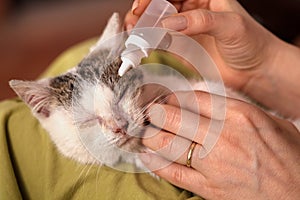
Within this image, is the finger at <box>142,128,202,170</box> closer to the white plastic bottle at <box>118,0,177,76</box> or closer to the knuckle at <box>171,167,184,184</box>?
the knuckle at <box>171,167,184,184</box>

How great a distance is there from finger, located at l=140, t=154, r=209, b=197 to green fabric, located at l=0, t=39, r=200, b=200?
5 centimetres

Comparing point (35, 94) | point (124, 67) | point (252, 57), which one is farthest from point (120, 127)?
point (252, 57)

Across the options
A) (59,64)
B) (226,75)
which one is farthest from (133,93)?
(59,64)

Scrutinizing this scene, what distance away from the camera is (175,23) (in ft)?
3.05

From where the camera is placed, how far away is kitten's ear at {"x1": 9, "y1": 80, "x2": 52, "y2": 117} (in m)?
1.02

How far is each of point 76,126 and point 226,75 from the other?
439 millimetres

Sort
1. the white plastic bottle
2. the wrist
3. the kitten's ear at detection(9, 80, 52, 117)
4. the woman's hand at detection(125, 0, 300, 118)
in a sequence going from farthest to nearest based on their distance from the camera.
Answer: the wrist, the woman's hand at detection(125, 0, 300, 118), the kitten's ear at detection(9, 80, 52, 117), the white plastic bottle

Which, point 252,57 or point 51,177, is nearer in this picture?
point 51,177

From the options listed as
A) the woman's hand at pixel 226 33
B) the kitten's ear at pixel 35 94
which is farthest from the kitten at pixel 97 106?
the woman's hand at pixel 226 33

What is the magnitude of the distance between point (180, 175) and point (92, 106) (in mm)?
227

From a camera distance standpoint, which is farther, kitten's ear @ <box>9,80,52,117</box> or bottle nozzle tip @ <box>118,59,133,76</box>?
kitten's ear @ <box>9,80,52,117</box>

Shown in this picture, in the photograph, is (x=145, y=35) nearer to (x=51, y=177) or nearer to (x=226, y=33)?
(x=226, y=33)

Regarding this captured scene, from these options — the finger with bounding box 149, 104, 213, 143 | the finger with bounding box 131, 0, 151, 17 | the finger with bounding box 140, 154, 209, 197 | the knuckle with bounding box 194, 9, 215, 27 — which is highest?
the finger with bounding box 131, 0, 151, 17

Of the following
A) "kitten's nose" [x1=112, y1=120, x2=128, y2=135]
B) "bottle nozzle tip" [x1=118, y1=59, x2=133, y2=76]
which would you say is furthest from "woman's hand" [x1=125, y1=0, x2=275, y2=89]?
"kitten's nose" [x1=112, y1=120, x2=128, y2=135]
